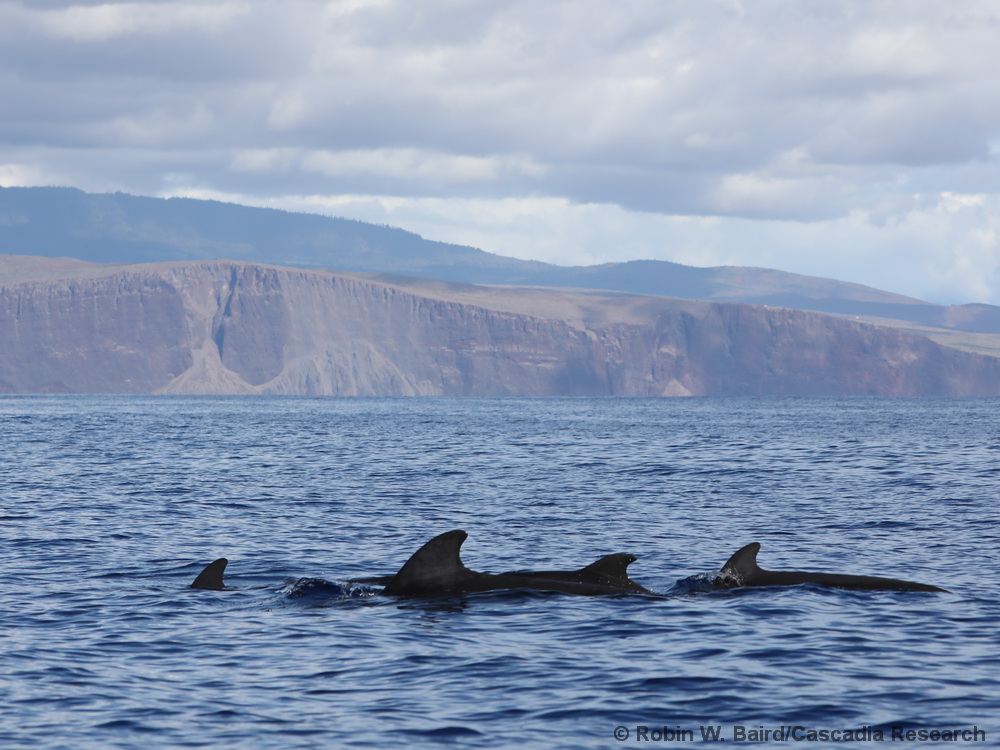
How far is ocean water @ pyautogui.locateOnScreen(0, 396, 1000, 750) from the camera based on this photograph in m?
13.1

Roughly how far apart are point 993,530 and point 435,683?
18.8 metres

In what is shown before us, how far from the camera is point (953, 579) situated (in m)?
21.6

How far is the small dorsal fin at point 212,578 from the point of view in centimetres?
2062

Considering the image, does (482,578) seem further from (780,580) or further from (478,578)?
(780,580)

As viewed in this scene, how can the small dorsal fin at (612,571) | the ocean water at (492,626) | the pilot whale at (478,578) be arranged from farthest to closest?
the small dorsal fin at (612,571) → the pilot whale at (478,578) → the ocean water at (492,626)

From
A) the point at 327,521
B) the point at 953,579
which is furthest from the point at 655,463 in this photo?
the point at 953,579

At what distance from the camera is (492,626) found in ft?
57.1

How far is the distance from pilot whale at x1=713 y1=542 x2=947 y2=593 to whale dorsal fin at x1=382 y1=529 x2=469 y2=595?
4.52 m

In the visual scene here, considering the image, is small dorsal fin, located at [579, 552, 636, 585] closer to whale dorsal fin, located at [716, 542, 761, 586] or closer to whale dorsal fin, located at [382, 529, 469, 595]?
whale dorsal fin, located at [716, 542, 761, 586]

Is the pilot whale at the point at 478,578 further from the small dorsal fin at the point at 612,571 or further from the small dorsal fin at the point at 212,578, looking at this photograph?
the small dorsal fin at the point at 212,578

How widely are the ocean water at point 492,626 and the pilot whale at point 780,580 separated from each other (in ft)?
1.08

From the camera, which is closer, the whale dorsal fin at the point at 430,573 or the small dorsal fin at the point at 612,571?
the whale dorsal fin at the point at 430,573

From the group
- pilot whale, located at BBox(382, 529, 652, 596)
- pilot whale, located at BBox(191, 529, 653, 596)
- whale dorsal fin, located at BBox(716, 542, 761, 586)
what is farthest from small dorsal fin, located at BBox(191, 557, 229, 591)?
whale dorsal fin, located at BBox(716, 542, 761, 586)

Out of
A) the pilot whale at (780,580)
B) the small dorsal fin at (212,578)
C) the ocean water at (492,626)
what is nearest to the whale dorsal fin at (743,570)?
the pilot whale at (780,580)
